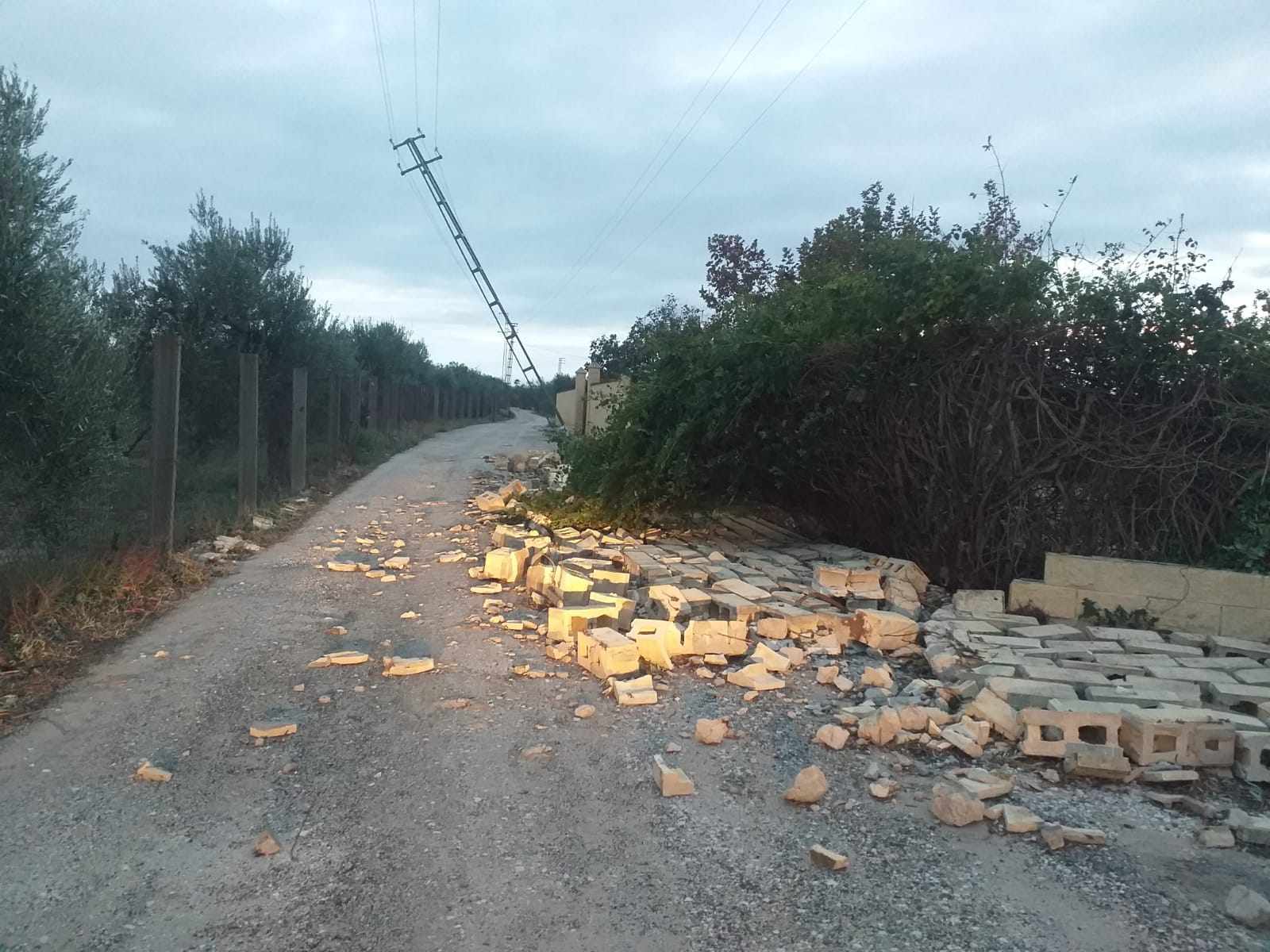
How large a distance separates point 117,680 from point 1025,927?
18.0ft

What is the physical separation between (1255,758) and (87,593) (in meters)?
8.04

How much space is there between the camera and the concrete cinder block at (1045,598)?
7.48 meters

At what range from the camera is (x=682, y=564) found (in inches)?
341

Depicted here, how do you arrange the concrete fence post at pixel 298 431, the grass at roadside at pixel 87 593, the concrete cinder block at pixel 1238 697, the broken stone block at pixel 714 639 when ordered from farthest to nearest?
the concrete fence post at pixel 298 431
the broken stone block at pixel 714 639
the grass at roadside at pixel 87 593
the concrete cinder block at pixel 1238 697

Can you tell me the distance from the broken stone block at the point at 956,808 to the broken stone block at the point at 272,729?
135 inches

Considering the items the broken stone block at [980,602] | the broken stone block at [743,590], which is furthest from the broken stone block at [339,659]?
the broken stone block at [980,602]

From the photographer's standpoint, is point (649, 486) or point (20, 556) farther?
point (649, 486)

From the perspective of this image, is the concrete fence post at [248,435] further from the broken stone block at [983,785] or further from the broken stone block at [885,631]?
the broken stone block at [983,785]

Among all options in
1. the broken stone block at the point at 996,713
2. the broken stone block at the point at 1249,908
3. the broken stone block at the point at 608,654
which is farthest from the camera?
the broken stone block at the point at 608,654

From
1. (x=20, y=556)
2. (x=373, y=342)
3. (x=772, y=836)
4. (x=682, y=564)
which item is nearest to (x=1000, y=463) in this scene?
(x=682, y=564)

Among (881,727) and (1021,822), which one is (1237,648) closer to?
(881,727)

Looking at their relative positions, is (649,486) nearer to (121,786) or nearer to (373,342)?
(121,786)

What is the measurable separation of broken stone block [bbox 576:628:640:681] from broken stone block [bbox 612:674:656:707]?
0.22m

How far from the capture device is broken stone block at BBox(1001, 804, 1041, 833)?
417 centimetres
